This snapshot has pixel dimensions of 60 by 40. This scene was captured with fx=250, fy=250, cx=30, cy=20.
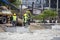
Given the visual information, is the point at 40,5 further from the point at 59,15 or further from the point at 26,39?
the point at 26,39

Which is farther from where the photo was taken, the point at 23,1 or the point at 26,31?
the point at 23,1

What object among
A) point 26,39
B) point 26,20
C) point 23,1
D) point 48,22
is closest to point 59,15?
point 48,22

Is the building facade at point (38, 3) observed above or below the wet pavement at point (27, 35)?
above

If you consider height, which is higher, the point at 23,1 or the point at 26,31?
the point at 23,1

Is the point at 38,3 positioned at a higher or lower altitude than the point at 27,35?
higher

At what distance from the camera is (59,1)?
3600 centimetres

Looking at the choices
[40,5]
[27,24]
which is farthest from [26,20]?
[40,5]

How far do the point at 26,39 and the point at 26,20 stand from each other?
23.9 feet

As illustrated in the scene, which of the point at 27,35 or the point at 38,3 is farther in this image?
the point at 38,3

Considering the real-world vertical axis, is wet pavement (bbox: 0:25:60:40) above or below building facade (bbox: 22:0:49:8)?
below

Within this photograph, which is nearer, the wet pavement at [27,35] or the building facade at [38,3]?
the wet pavement at [27,35]

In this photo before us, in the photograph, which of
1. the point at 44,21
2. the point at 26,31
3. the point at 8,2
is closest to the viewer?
the point at 26,31

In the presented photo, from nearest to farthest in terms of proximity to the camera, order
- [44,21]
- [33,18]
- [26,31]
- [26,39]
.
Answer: [26,39] < [26,31] < [44,21] < [33,18]

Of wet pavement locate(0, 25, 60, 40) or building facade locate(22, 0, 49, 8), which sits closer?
wet pavement locate(0, 25, 60, 40)
